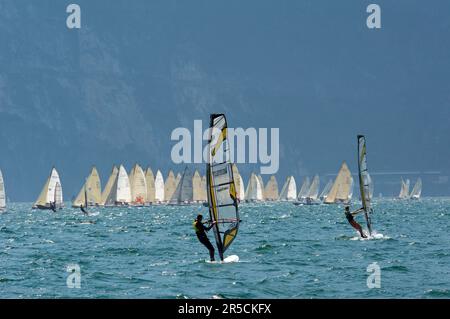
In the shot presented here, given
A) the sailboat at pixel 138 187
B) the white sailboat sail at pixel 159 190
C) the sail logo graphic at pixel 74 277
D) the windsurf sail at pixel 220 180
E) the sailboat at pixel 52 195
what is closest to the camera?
the sail logo graphic at pixel 74 277

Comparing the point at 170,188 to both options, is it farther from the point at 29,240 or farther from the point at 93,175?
the point at 29,240

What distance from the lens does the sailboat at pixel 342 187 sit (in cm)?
17038

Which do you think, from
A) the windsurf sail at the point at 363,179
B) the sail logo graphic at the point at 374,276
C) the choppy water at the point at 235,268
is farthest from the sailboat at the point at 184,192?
the sail logo graphic at the point at 374,276

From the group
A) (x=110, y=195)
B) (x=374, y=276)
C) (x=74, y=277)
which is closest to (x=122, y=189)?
(x=110, y=195)

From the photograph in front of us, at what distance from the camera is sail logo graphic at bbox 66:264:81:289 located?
33.0 m

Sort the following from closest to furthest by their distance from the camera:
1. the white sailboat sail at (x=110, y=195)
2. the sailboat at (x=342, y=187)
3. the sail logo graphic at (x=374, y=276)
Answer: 1. the sail logo graphic at (x=374, y=276)
2. the white sailboat sail at (x=110, y=195)
3. the sailboat at (x=342, y=187)

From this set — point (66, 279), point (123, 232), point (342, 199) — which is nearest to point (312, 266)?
point (66, 279)

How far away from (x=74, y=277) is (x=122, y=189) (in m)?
128

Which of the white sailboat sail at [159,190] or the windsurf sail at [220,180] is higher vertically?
the windsurf sail at [220,180]

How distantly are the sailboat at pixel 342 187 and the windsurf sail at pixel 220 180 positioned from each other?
129m

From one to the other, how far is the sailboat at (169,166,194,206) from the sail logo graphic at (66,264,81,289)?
144277 millimetres

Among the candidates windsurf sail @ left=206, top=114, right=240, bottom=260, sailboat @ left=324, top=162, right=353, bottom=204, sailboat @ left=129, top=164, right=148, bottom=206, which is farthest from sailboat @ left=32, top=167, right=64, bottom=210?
windsurf sail @ left=206, top=114, right=240, bottom=260

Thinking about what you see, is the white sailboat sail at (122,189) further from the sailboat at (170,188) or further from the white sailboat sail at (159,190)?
the sailboat at (170,188)

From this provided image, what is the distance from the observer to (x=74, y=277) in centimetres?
3512
